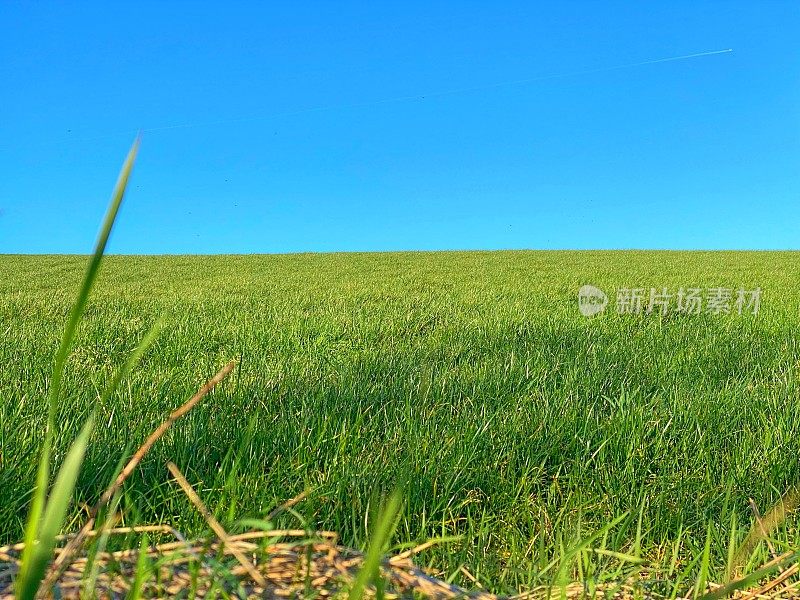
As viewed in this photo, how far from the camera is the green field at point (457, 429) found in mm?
2094

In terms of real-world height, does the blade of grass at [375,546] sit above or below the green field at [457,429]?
above

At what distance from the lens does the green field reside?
2094mm

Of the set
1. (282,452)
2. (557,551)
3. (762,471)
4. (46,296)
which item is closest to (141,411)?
(282,452)

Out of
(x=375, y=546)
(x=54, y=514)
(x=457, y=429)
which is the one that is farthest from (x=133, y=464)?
(x=457, y=429)

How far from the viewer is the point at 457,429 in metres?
2.83

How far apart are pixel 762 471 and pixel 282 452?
1924 millimetres

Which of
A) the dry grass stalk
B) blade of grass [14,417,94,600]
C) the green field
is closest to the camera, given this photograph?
blade of grass [14,417,94,600]

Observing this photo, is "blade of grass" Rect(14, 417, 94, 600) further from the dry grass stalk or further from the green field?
the green field

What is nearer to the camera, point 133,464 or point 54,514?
point 54,514

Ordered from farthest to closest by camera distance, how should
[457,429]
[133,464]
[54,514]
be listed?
[457,429] → [133,464] → [54,514]

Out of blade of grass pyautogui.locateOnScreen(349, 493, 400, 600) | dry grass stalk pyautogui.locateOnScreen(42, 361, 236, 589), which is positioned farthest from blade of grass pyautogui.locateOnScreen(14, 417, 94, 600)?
blade of grass pyautogui.locateOnScreen(349, 493, 400, 600)

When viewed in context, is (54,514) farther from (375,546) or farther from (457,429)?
(457,429)

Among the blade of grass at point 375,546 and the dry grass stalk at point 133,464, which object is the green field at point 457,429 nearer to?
the blade of grass at point 375,546

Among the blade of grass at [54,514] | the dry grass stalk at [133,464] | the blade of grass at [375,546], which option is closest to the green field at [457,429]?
the blade of grass at [375,546]
